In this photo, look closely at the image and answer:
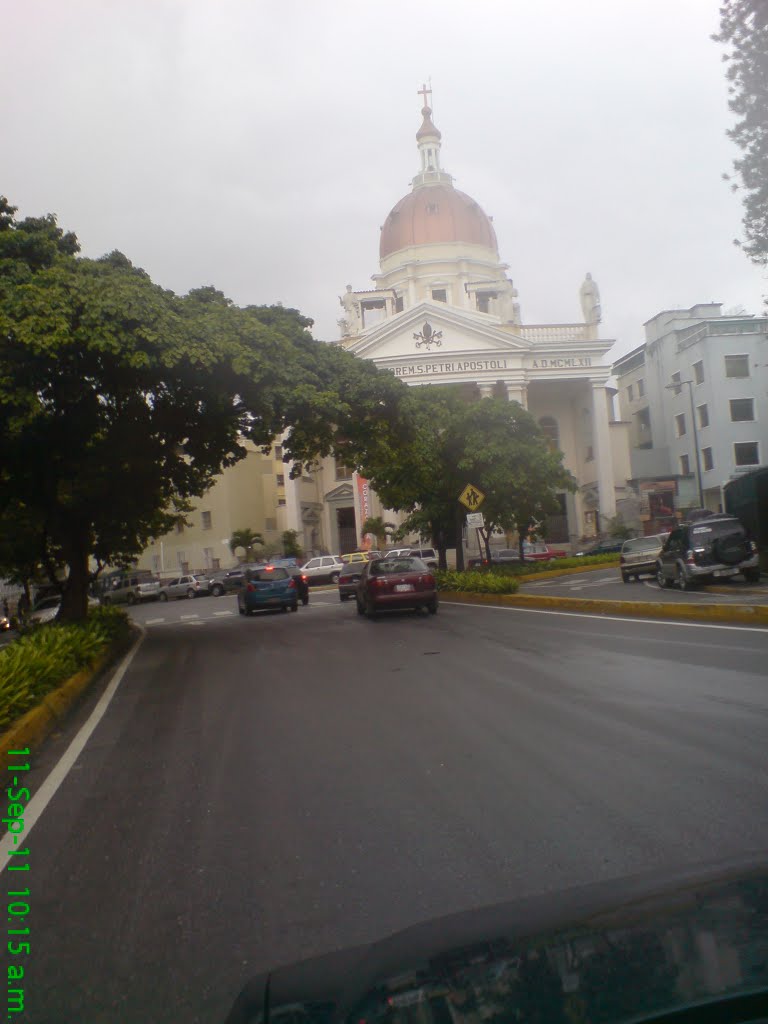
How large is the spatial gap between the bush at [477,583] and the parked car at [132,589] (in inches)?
1043

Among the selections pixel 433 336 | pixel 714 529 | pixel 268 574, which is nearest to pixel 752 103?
pixel 714 529

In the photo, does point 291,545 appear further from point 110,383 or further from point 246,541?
point 110,383

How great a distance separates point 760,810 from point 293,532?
55.5m

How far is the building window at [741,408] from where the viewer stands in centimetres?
5388

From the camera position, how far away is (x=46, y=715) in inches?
400

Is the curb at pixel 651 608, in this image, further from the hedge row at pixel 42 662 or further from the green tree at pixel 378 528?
the green tree at pixel 378 528

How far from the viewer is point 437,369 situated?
5853 cm

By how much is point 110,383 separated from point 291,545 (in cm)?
4107

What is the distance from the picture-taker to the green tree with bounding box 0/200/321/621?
53.3 feet

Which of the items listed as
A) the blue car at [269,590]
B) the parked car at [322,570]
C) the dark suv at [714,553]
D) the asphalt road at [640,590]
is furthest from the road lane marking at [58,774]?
the parked car at [322,570]

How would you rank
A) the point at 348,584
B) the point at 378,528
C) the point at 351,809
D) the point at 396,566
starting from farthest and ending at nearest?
the point at 378,528
the point at 348,584
the point at 396,566
the point at 351,809

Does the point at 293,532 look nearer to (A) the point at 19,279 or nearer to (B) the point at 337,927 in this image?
(A) the point at 19,279

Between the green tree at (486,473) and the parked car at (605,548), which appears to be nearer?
the green tree at (486,473)

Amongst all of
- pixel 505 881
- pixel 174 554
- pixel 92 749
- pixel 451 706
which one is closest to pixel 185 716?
pixel 92 749
